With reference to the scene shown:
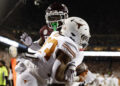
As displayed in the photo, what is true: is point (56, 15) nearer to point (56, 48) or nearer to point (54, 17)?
point (54, 17)

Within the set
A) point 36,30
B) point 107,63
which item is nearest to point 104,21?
point 107,63

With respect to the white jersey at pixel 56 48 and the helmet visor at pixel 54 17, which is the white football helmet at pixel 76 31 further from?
the helmet visor at pixel 54 17

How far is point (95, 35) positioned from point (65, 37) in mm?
14911

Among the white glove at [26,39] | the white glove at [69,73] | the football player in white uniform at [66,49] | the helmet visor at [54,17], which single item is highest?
the helmet visor at [54,17]

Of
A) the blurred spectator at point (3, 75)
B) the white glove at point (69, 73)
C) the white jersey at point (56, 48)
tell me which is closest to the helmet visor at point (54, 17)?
the white jersey at point (56, 48)

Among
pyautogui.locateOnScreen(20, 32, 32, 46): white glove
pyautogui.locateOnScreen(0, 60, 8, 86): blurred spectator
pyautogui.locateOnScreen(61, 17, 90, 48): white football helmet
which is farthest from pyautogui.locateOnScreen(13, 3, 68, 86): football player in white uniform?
pyautogui.locateOnScreen(0, 60, 8, 86): blurred spectator

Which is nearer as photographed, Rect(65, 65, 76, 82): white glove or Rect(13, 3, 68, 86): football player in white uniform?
Rect(65, 65, 76, 82): white glove

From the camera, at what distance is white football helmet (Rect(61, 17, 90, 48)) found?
92.9 inches

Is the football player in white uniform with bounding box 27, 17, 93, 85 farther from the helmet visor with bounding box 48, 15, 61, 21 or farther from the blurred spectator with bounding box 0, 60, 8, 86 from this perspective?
the blurred spectator with bounding box 0, 60, 8, 86

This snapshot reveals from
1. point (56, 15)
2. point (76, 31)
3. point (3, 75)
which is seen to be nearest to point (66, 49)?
point (76, 31)

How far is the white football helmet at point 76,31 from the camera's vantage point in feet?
7.74

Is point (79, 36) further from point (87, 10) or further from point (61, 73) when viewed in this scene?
point (87, 10)

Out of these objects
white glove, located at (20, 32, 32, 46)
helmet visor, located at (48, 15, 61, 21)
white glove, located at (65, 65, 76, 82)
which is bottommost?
white glove, located at (65, 65, 76, 82)

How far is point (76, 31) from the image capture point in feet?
7.75
